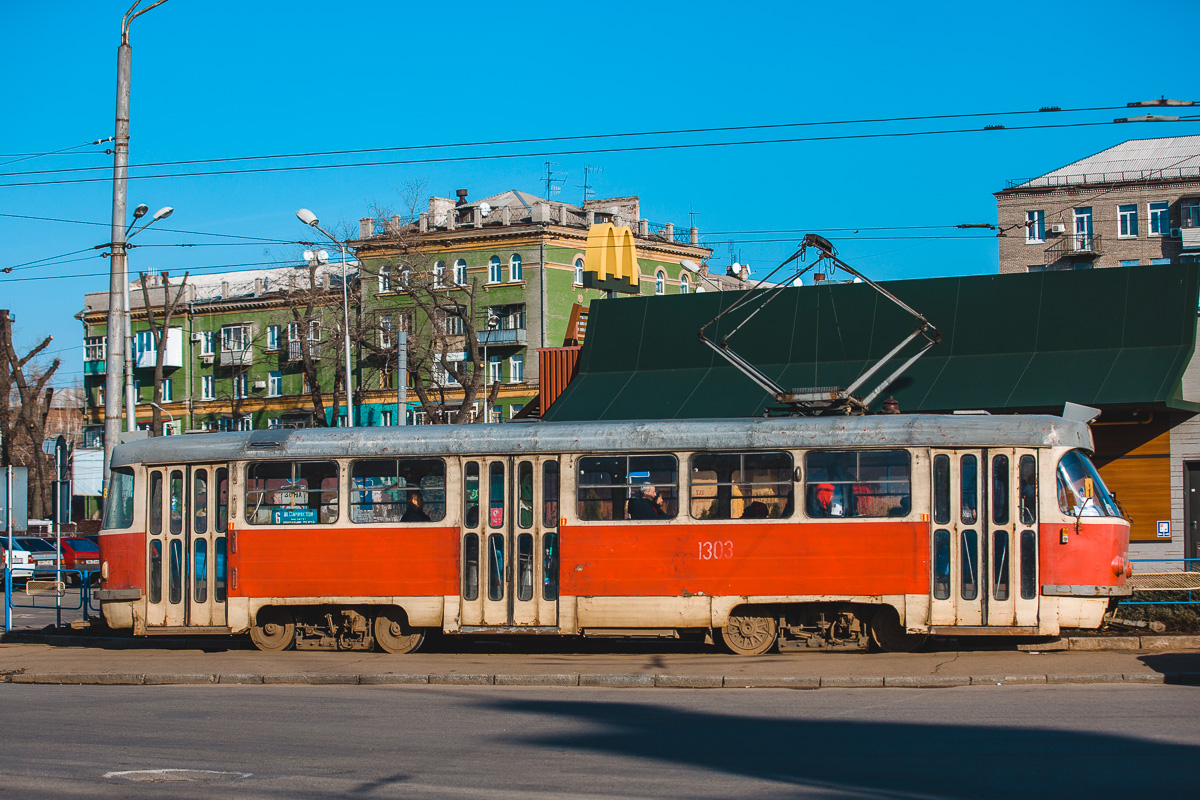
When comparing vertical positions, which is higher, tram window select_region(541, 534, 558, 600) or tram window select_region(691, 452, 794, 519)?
tram window select_region(691, 452, 794, 519)

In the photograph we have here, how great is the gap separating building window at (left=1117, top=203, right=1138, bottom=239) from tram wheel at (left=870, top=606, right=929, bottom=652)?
5486cm

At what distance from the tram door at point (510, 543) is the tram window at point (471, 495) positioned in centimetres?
1

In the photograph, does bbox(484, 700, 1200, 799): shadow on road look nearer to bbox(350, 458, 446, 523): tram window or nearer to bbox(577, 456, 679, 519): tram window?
bbox(577, 456, 679, 519): tram window

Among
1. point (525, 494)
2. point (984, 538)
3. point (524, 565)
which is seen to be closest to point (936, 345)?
point (984, 538)

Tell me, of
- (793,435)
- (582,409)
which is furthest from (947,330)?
(793,435)

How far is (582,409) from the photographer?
81.7ft

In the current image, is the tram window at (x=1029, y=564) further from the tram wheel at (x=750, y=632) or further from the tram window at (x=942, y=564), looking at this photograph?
the tram wheel at (x=750, y=632)

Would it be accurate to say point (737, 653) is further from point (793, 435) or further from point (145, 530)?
point (145, 530)

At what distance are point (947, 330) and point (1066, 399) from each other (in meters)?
2.66

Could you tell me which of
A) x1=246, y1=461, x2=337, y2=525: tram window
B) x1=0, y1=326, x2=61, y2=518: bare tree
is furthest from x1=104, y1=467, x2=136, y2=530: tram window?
x1=0, y1=326, x2=61, y2=518: bare tree

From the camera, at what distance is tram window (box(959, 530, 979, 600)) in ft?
45.9

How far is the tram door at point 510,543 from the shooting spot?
1488 cm

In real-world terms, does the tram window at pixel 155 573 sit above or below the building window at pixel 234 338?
below

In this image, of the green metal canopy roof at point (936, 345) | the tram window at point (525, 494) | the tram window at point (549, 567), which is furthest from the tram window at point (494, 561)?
the green metal canopy roof at point (936, 345)
